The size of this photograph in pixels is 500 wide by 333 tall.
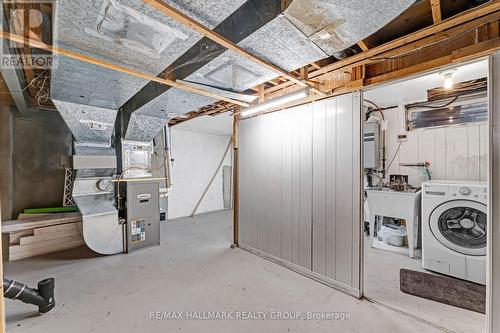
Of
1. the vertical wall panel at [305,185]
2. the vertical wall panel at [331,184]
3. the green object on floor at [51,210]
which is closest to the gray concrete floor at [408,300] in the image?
the vertical wall panel at [331,184]

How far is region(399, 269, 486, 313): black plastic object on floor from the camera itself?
80.0 inches

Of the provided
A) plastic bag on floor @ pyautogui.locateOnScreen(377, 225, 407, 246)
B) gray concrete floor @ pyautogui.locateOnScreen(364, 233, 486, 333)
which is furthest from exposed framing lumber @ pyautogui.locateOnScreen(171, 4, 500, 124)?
plastic bag on floor @ pyautogui.locateOnScreen(377, 225, 407, 246)

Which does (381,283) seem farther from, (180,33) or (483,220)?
(180,33)

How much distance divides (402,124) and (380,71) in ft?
7.31

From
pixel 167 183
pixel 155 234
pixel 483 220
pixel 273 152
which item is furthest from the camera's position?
pixel 167 183

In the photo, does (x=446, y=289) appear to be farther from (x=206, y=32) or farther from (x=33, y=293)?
(x=33, y=293)

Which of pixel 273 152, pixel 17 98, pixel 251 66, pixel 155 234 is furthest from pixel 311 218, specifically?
pixel 17 98

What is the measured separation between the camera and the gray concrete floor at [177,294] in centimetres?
176

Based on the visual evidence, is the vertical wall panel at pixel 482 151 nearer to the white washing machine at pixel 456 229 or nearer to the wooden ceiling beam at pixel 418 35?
the white washing machine at pixel 456 229

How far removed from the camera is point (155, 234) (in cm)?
361

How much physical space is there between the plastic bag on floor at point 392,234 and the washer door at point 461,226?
31.2 inches

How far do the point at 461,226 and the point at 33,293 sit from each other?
440 cm

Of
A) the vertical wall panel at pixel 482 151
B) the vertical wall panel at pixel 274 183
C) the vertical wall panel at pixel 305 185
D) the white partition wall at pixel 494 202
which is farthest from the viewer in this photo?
the vertical wall panel at pixel 482 151

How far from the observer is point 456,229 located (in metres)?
2.51
